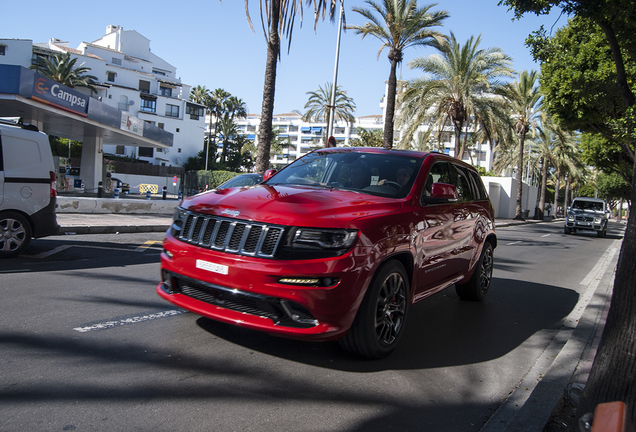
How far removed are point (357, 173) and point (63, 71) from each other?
5648 cm

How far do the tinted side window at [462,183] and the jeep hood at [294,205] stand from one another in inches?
69.5

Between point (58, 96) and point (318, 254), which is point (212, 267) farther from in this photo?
point (58, 96)

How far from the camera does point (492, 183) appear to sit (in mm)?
41781

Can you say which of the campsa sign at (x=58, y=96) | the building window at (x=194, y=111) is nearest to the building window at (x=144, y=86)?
the building window at (x=194, y=111)

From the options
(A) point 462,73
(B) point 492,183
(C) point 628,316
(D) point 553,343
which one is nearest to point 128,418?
(C) point 628,316

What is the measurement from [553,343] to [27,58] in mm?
64940

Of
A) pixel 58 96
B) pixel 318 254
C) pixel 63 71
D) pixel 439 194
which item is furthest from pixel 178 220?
pixel 63 71

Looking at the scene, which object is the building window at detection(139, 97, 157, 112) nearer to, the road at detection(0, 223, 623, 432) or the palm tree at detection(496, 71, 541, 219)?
the palm tree at detection(496, 71, 541, 219)

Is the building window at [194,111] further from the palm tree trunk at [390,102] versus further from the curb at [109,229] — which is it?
the curb at [109,229]

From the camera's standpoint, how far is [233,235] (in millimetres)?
3645

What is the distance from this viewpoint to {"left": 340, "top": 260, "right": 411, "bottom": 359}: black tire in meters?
3.70

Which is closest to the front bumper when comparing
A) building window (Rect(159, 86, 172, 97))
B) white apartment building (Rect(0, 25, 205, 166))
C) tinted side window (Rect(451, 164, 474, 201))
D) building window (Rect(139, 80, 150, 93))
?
tinted side window (Rect(451, 164, 474, 201))

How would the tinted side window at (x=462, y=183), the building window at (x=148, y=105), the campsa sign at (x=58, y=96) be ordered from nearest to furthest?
1. the tinted side window at (x=462, y=183)
2. the campsa sign at (x=58, y=96)
3. the building window at (x=148, y=105)

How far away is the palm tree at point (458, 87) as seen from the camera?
2603 cm
